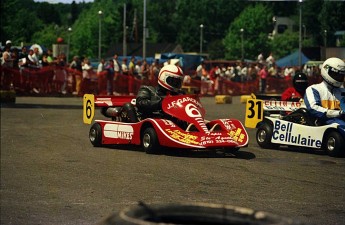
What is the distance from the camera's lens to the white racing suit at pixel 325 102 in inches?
432

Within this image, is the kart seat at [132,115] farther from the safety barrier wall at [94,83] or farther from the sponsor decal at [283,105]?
the sponsor decal at [283,105]

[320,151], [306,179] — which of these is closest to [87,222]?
[306,179]

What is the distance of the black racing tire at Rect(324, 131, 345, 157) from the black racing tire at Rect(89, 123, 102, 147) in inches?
125

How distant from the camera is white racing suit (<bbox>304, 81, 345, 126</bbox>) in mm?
10969

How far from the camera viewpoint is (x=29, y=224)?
7043 millimetres

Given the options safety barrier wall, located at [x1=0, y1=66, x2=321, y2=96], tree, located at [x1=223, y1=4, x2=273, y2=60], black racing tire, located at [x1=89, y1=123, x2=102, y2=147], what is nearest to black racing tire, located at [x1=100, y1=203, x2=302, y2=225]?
tree, located at [x1=223, y1=4, x2=273, y2=60]

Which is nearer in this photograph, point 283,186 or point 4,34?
point 4,34

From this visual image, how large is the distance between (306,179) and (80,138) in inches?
214

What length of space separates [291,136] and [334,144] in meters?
0.80

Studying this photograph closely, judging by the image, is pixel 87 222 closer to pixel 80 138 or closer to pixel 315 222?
pixel 315 222

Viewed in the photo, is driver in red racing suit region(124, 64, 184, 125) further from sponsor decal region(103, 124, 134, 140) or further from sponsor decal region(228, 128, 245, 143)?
sponsor decal region(228, 128, 245, 143)

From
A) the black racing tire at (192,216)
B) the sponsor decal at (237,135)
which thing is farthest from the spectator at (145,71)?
the black racing tire at (192,216)

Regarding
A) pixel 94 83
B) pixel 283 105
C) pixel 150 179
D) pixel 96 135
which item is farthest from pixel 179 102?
pixel 150 179

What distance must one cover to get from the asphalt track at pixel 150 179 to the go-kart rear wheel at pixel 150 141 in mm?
135
